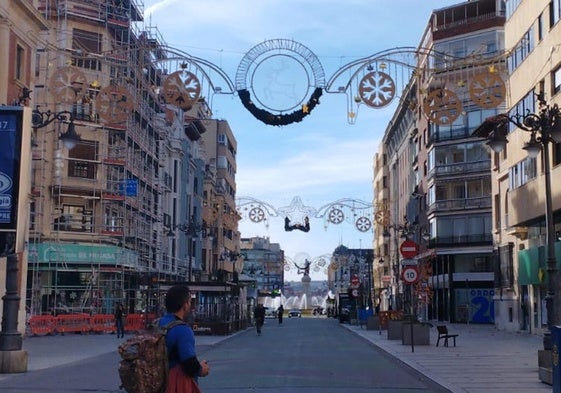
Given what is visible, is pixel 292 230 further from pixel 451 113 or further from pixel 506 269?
pixel 451 113

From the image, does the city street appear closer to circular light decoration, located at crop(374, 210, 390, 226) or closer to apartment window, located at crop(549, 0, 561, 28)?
apartment window, located at crop(549, 0, 561, 28)

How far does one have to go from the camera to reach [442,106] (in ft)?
62.5

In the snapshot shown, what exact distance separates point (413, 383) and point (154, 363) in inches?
463

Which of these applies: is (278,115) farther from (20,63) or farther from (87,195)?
(87,195)

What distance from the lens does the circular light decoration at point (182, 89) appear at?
747 inches

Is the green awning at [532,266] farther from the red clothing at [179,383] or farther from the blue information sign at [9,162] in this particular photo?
the red clothing at [179,383]

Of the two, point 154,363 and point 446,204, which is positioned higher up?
point 446,204

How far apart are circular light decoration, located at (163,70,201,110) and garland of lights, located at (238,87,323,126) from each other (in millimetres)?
1128

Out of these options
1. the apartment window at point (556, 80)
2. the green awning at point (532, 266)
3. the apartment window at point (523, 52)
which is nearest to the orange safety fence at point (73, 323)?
the green awning at point (532, 266)

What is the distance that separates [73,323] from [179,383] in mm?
36534

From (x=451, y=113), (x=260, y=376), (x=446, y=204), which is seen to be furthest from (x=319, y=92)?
(x=446, y=204)

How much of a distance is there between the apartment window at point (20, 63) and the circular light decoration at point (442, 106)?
65.8 feet

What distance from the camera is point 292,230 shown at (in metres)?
51.8

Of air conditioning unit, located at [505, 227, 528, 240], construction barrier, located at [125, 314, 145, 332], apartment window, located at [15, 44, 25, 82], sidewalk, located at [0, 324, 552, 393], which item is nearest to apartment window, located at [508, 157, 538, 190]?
air conditioning unit, located at [505, 227, 528, 240]
